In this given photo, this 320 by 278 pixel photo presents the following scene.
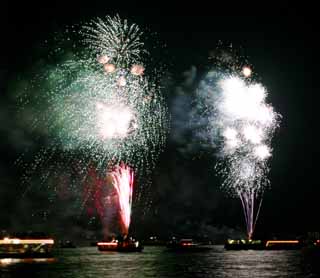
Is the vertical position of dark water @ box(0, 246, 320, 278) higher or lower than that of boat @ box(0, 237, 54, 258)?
lower

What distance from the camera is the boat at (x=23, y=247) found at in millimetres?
132250

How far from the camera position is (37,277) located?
2783 inches

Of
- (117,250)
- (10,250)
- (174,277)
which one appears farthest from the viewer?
(117,250)

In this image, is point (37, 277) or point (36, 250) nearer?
point (37, 277)

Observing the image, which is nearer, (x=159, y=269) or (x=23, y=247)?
(x=159, y=269)

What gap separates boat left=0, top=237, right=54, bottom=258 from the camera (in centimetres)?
13225

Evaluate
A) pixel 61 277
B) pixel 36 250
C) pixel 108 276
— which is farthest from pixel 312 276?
pixel 36 250

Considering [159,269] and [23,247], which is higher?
[23,247]

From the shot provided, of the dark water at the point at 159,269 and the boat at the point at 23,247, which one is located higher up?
the boat at the point at 23,247

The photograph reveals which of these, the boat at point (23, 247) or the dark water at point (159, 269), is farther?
the boat at point (23, 247)

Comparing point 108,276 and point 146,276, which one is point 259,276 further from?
point 108,276

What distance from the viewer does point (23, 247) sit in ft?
443

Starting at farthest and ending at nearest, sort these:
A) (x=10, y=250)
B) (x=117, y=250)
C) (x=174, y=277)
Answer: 1. (x=117, y=250)
2. (x=10, y=250)
3. (x=174, y=277)

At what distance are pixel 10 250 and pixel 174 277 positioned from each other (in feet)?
254
